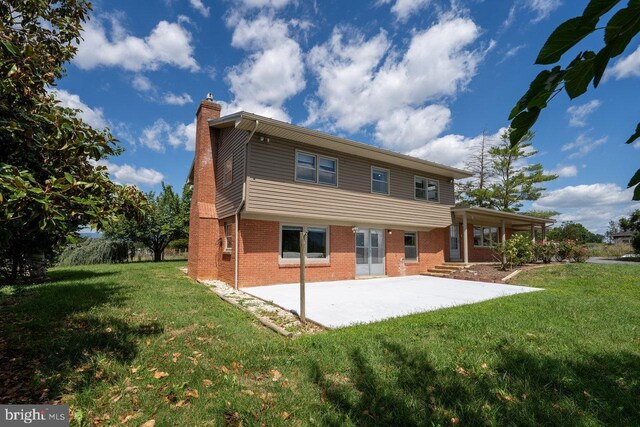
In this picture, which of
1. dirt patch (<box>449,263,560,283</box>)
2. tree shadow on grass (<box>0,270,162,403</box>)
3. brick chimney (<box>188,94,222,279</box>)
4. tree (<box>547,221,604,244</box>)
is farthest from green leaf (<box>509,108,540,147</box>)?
tree (<box>547,221,604,244</box>)

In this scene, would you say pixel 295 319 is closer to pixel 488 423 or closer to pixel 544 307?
pixel 488 423

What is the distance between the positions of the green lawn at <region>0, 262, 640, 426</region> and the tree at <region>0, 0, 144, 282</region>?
172cm

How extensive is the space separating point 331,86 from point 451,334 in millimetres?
12336

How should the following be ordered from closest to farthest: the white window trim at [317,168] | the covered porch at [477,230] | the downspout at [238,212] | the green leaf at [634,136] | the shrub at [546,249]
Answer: the green leaf at [634,136], the downspout at [238,212], the white window trim at [317,168], the shrub at [546,249], the covered porch at [477,230]

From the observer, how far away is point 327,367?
13.7 ft

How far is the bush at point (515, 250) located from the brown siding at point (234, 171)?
12905 mm

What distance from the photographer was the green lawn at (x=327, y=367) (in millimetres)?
3178

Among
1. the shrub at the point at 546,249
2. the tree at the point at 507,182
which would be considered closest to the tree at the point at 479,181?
the tree at the point at 507,182

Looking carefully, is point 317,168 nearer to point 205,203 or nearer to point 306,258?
point 306,258

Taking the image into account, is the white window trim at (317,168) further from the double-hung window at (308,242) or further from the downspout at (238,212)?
the downspout at (238,212)

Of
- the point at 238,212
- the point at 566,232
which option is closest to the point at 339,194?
the point at 238,212

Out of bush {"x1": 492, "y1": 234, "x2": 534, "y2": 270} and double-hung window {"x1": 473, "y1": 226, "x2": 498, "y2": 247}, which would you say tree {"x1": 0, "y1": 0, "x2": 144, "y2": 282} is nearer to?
bush {"x1": 492, "y1": 234, "x2": 534, "y2": 270}

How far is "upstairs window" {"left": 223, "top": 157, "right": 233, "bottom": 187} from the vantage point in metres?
12.2

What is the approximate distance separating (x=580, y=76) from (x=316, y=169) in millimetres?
11719
